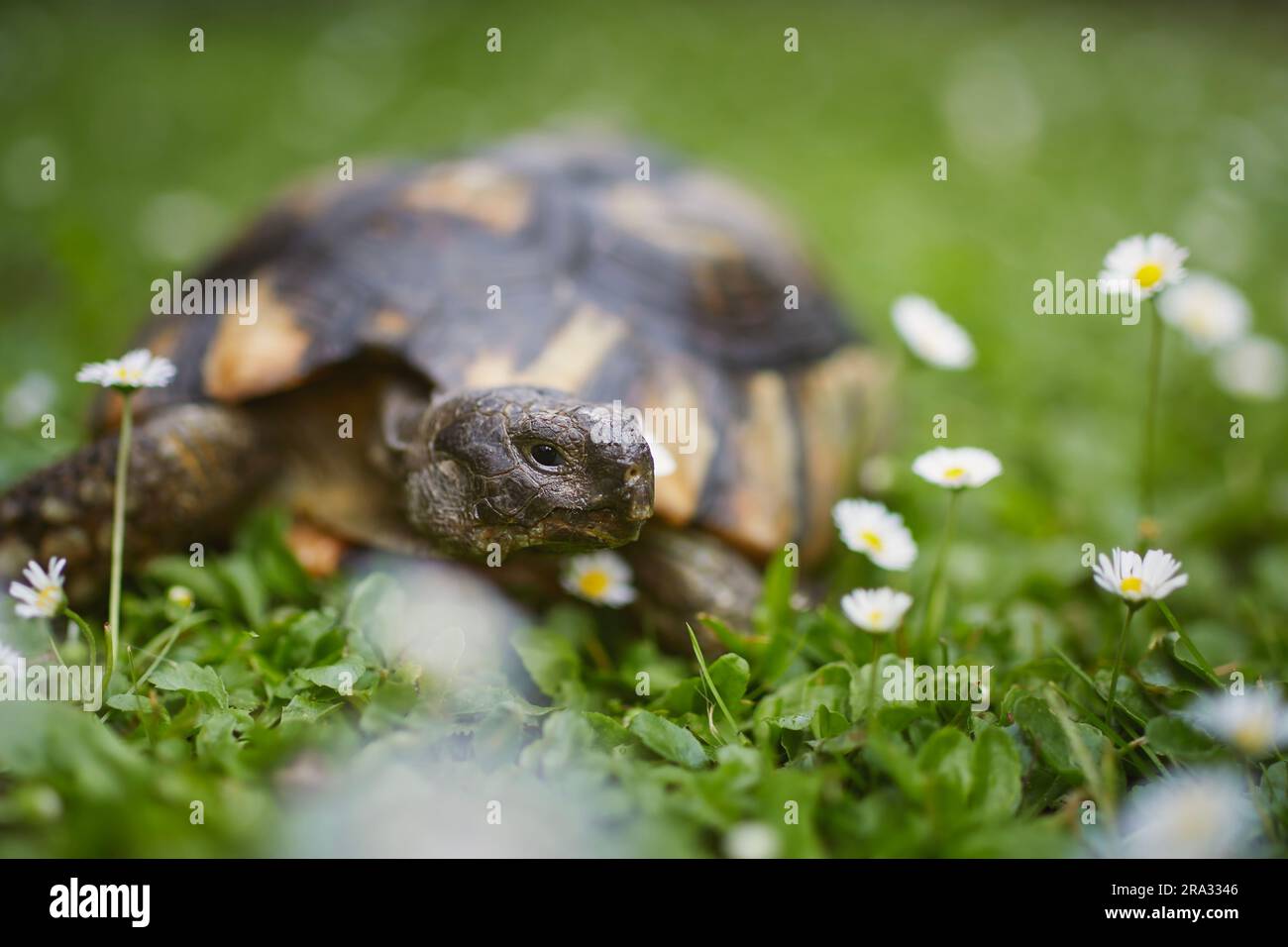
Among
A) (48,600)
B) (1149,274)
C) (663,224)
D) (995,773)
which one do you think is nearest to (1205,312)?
(1149,274)

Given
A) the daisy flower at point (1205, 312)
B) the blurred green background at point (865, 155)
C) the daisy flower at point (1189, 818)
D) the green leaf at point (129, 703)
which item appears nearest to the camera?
the daisy flower at point (1189, 818)

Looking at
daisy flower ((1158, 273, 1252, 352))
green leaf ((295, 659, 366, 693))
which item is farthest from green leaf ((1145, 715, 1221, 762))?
daisy flower ((1158, 273, 1252, 352))

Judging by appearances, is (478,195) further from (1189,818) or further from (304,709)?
(1189,818)

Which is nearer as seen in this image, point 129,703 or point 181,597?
point 129,703

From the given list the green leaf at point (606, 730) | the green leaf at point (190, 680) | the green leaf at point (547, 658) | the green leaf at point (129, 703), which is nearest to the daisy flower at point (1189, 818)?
the green leaf at point (606, 730)

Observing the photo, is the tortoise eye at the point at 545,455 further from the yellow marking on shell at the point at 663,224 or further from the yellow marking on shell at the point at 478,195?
the yellow marking on shell at the point at 663,224
